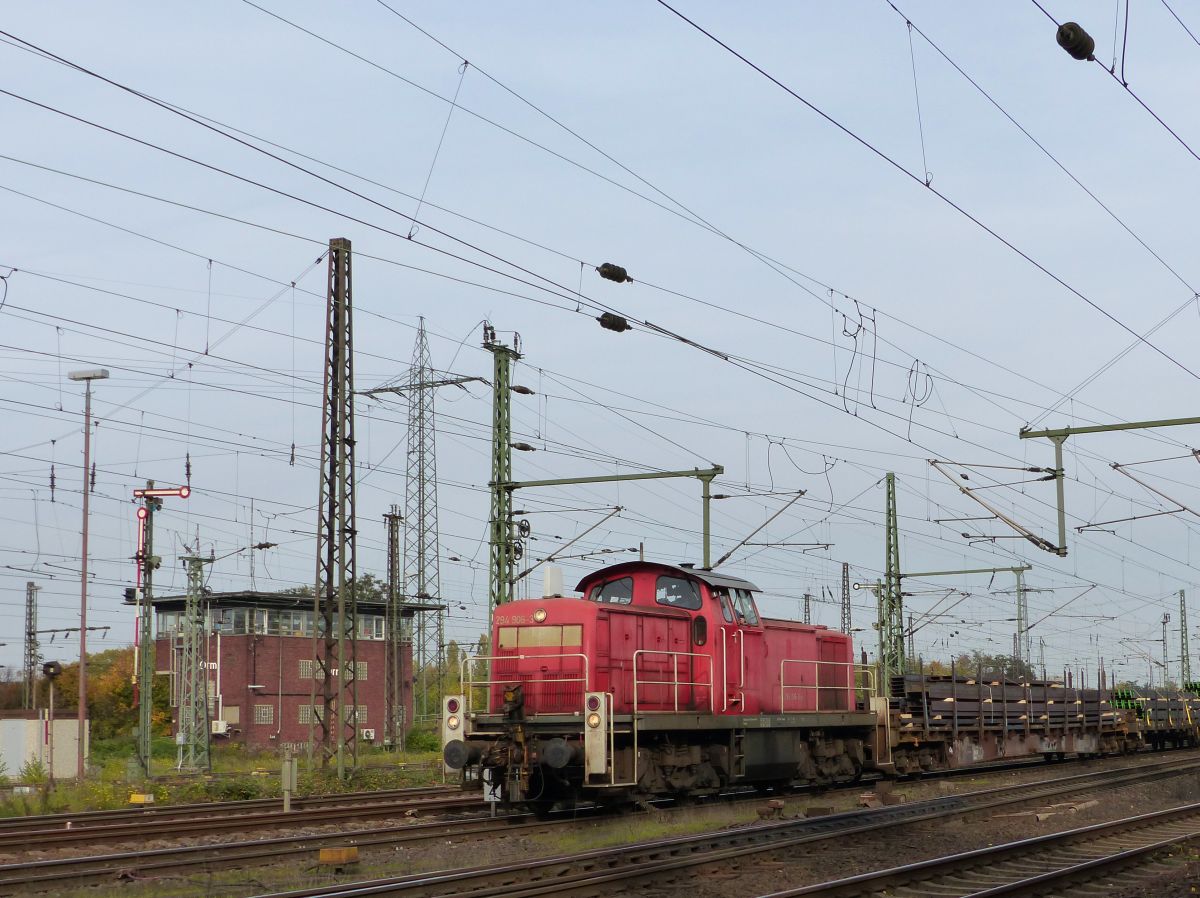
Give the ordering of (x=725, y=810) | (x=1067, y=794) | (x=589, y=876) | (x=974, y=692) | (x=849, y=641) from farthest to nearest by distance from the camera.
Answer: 1. (x=974, y=692)
2. (x=849, y=641)
3. (x=1067, y=794)
4. (x=725, y=810)
5. (x=589, y=876)

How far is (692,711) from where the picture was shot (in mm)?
18688

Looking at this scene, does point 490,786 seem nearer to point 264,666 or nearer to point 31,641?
point 264,666

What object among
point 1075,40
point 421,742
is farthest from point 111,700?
point 1075,40

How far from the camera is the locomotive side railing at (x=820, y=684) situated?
20781 millimetres

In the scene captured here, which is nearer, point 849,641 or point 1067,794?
point 1067,794

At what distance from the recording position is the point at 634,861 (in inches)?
509

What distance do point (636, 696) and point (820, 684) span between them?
603cm

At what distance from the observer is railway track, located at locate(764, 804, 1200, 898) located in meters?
11.4

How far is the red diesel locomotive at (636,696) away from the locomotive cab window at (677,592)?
0.02 m

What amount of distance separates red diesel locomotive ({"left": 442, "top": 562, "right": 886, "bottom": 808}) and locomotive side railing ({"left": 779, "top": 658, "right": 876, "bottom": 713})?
0.19 feet

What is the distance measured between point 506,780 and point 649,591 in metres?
3.66

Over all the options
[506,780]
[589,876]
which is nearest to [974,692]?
[506,780]

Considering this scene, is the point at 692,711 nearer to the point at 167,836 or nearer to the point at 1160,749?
the point at 167,836

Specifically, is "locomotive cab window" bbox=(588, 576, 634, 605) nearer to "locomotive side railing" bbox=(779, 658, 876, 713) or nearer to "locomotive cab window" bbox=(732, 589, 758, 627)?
"locomotive cab window" bbox=(732, 589, 758, 627)
